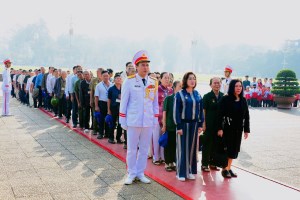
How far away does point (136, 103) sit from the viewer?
542 centimetres

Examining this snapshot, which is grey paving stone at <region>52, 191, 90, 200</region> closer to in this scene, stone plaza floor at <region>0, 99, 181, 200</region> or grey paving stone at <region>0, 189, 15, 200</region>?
stone plaza floor at <region>0, 99, 181, 200</region>

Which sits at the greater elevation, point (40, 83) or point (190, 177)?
point (40, 83)

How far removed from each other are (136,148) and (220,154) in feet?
4.94

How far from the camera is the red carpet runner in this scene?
5070mm

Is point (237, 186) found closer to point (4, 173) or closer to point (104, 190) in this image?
point (104, 190)

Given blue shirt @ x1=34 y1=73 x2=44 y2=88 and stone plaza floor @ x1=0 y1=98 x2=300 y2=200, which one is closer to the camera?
stone plaza floor @ x1=0 y1=98 x2=300 y2=200

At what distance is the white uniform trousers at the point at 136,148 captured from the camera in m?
5.52

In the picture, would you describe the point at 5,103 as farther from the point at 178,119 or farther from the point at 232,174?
the point at 232,174

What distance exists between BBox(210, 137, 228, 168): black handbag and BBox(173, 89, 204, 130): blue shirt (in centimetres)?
70

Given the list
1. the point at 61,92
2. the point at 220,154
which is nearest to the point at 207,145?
the point at 220,154

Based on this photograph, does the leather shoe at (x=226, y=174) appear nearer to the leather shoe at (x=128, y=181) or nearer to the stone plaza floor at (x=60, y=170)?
the stone plaza floor at (x=60, y=170)

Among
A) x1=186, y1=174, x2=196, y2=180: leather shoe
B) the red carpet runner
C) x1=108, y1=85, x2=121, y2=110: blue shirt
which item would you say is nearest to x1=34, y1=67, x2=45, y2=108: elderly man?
x1=108, y1=85, x2=121, y2=110: blue shirt

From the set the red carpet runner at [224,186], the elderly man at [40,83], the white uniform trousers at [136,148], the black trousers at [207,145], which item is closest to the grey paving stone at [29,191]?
the white uniform trousers at [136,148]

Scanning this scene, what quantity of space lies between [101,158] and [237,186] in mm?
2791
